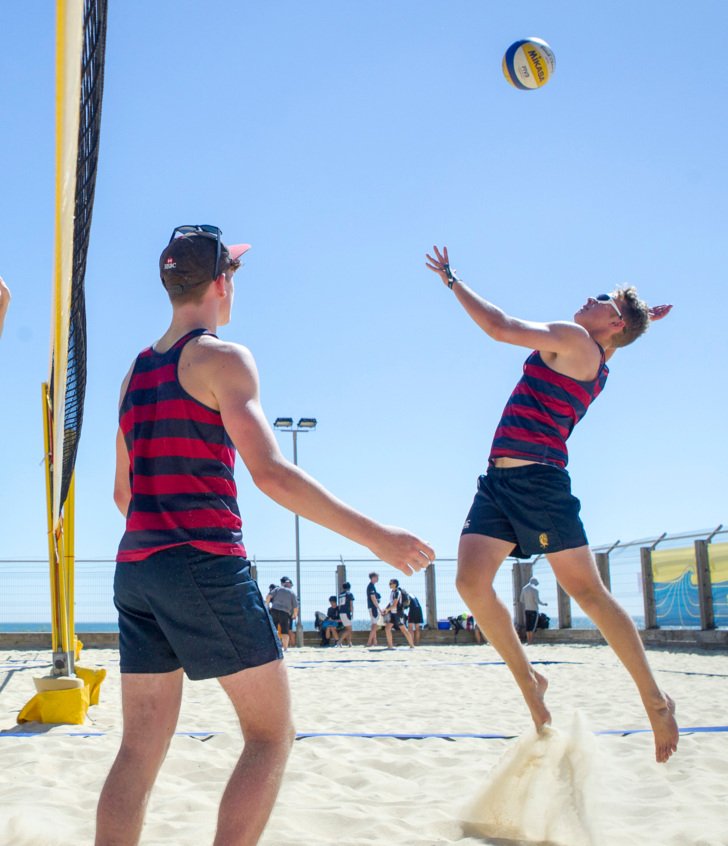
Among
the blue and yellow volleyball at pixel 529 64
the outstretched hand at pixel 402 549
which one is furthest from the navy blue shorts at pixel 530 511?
the blue and yellow volleyball at pixel 529 64

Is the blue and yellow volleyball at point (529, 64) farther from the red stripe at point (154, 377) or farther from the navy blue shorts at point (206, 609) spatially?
the navy blue shorts at point (206, 609)

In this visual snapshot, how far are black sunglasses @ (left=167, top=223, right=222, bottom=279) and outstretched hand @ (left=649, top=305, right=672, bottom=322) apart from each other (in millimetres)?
2167

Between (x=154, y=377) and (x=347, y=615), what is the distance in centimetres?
1612

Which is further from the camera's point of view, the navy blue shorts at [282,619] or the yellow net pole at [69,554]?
the navy blue shorts at [282,619]

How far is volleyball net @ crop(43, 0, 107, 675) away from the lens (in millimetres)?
2711

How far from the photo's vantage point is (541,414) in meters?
3.43

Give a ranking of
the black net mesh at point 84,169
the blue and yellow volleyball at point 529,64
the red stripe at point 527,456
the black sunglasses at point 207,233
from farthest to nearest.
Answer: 1. the blue and yellow volleyball at point 529,64
2. the red stripe at point 527,456
3. the black net mesh at point 84,169
4. the black sunglasses at point 207,233

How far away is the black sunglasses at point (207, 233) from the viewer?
2.23 meters

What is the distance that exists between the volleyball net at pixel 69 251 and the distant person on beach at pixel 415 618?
12023 mm

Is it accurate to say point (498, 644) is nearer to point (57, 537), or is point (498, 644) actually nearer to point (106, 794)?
point (106, 794)

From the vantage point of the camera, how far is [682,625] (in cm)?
1489

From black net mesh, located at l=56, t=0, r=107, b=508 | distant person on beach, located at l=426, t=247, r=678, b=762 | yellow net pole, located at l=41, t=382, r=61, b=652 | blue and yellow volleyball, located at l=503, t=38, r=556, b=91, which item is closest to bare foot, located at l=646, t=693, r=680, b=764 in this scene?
distant person on beach, located at l=426, t=247, r=678, b=762

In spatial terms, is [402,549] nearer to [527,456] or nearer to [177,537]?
[177,537]

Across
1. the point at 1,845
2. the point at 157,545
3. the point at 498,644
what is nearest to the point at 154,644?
the point at 157,545
